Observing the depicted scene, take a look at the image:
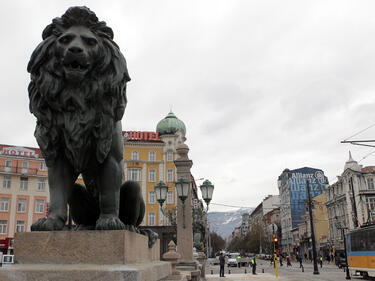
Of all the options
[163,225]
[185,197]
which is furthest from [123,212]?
[163,225]

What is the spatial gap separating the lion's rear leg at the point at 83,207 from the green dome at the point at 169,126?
44.5 metres

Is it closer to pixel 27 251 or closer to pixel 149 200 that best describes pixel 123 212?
pixel 27 251

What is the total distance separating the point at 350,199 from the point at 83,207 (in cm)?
4717

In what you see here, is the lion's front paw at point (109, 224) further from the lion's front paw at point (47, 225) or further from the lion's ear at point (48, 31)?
the lion's ear at point (48, 31)

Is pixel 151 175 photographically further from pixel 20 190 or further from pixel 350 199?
pixel 350 199

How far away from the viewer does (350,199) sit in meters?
45.1

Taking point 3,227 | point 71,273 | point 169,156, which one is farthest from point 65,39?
point 169,156

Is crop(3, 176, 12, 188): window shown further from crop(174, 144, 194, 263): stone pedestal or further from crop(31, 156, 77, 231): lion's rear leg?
crop(31, 156, 77, 231): lion's rear leg

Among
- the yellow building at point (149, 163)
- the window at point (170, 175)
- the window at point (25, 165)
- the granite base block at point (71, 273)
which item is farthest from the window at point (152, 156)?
the granite base block at point (71, 273)

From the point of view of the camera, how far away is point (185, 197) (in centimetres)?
1362

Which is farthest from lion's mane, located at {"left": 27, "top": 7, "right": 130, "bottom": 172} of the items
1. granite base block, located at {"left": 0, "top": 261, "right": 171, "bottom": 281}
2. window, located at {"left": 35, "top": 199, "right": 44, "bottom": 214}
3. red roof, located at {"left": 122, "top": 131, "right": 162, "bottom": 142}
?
red roof, located at {"left": 122, "top": 131, "right": 162, "bottom": 142}

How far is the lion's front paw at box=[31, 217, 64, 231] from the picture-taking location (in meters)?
2.61

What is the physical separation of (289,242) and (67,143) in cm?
8017

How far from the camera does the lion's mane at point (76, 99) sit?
264cm
